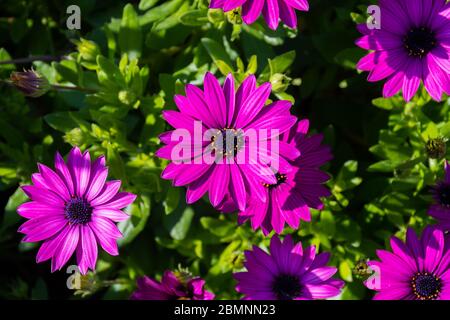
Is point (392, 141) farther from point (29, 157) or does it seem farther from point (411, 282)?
point (29, 157)

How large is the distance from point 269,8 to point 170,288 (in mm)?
1033

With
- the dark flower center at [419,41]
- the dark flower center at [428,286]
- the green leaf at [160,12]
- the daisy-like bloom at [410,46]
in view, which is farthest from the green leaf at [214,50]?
the dark flower center at [428,286]

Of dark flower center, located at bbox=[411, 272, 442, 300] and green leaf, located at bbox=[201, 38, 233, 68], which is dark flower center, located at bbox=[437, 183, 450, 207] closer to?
dark flower center, located at bbox=[411, 272, 442, 300]

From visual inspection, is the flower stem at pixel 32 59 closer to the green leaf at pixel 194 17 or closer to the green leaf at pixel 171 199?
the green leaf at pixel 194 17

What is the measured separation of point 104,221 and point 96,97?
0.57 metres

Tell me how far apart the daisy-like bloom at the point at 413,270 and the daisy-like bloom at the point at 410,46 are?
19.3 inches

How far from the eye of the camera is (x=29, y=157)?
8.04 ft

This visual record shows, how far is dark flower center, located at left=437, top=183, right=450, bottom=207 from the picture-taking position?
2.01 m

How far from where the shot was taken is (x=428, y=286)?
1.99 metres

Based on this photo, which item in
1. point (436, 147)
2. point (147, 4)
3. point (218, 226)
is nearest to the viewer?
point (436, 147)

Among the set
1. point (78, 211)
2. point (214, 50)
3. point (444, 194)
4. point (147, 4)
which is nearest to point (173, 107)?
point (214, 50)

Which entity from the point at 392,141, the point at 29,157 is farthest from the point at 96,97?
the point at 392,141

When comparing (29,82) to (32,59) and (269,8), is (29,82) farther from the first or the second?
(269,8)

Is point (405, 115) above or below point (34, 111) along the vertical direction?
below
